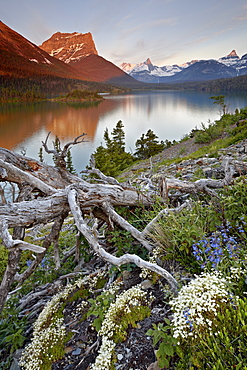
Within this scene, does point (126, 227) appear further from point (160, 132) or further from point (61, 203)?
point (160, 132)

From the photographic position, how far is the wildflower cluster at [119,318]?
2.42 m

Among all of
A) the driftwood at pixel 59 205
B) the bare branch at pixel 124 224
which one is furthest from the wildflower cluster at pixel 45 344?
the bare branch at pixel 124 224

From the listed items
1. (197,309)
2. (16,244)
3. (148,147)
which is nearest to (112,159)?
(148,147)

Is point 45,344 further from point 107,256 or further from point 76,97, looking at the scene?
point 76,97

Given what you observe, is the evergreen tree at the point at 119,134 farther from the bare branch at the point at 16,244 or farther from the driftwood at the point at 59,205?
the bare branch at the point at 16,244

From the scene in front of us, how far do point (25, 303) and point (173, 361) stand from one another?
328cm

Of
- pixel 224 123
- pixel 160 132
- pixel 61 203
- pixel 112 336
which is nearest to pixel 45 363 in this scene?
pixel 112 336

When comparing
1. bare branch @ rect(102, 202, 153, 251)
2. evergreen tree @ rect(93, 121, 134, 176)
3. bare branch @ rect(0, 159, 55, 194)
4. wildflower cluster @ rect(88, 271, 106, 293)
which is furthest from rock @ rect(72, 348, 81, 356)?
evergreen tree @ rect(93, 121, 134, 176)

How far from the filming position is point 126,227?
4.06m

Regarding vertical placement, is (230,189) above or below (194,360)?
above

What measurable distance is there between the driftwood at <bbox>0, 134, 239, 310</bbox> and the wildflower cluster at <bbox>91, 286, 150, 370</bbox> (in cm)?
41

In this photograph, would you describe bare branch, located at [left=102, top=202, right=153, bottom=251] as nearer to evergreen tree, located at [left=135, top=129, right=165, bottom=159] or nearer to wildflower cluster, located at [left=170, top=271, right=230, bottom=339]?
wildflower cluster, located at [left=170, top=271, right=230, bottom=339]

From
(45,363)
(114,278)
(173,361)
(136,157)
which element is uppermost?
(173,361)

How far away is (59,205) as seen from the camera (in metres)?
3.77
